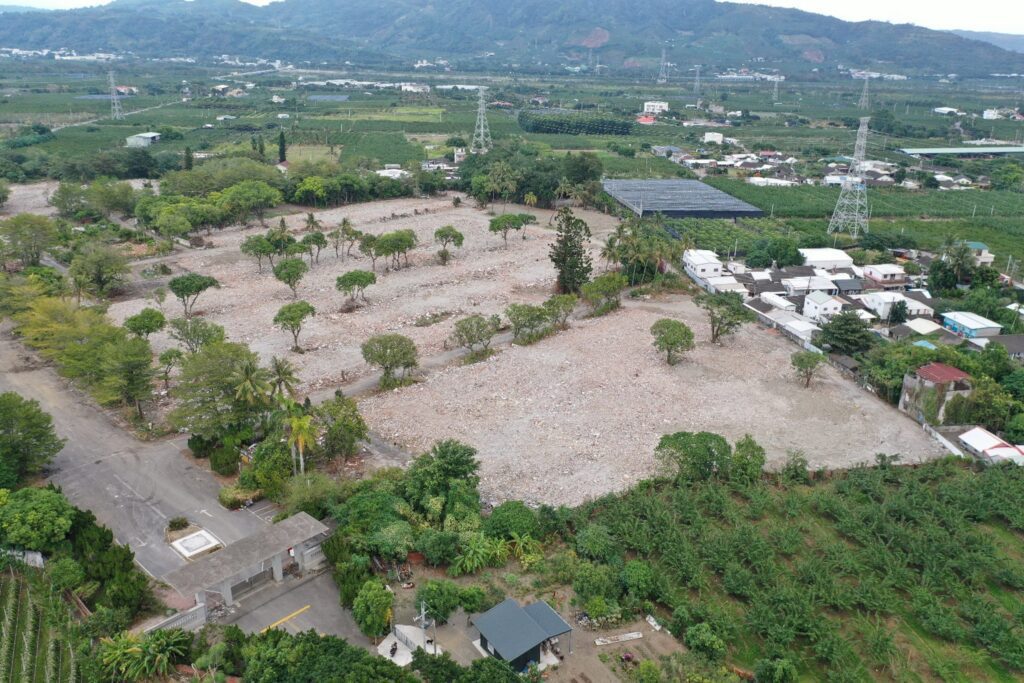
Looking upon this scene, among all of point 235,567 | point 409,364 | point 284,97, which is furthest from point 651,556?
point 284,97

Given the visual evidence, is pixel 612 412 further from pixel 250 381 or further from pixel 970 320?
pixel 970 320

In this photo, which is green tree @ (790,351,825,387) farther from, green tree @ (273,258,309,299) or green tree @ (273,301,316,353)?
green tree @ (273,258,309,299)

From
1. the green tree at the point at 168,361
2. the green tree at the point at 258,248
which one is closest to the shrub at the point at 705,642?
the green tree at the point at 168,361

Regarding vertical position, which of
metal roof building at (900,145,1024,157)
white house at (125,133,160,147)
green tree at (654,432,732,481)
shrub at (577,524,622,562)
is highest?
metal roof building at (900,145,1024,157)

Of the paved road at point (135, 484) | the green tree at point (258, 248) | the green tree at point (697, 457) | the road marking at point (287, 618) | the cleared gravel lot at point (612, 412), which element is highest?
the green tree at point (258, 248)

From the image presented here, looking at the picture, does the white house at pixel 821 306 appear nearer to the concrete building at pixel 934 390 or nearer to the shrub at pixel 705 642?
the concrete building at pixel 934 390

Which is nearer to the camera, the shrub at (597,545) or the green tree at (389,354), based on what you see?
the shrub at (597,545)

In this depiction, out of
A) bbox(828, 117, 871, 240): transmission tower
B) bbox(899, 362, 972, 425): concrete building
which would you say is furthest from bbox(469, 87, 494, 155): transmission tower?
bbox(899, 362, 972, 425): concrete building
